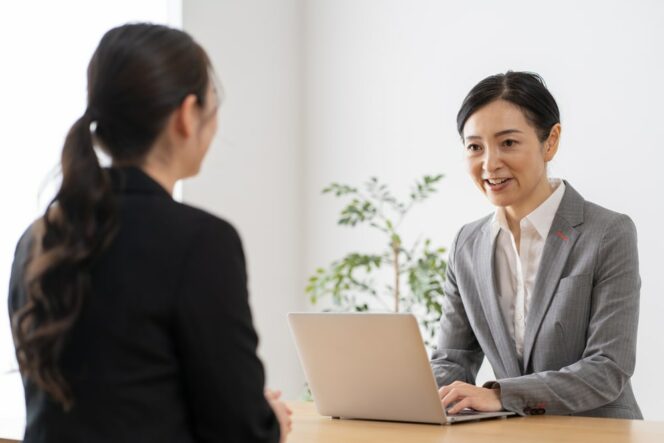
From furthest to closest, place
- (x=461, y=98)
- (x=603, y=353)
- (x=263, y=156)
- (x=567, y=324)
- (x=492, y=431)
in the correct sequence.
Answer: (x=263, y=156)
(x=461, y=98)
(x=567, y=324)
(x=603, y=353)
(x=492, y=431)

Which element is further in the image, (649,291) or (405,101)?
(405,101)

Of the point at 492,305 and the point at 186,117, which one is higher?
the point at 186,117

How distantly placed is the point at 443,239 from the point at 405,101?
2.43 feet

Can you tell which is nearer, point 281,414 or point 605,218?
point 281,414

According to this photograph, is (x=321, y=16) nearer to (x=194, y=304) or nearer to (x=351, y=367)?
(x=351, y=367)

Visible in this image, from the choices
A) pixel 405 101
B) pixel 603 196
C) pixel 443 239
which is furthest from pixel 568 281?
pixel 405 101

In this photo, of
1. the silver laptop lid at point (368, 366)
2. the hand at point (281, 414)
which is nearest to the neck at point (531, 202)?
the silver laptop lid at point (368, 366)

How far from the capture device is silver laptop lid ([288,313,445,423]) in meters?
2.07

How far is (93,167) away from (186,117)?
0.49ft

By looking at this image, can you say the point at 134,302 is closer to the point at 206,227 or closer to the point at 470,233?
the point at 206,227

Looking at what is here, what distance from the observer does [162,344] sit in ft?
4.21

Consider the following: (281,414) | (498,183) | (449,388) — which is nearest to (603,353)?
(449,388)

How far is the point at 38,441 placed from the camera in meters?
1.32

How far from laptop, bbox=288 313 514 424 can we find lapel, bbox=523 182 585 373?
12.2 inches
